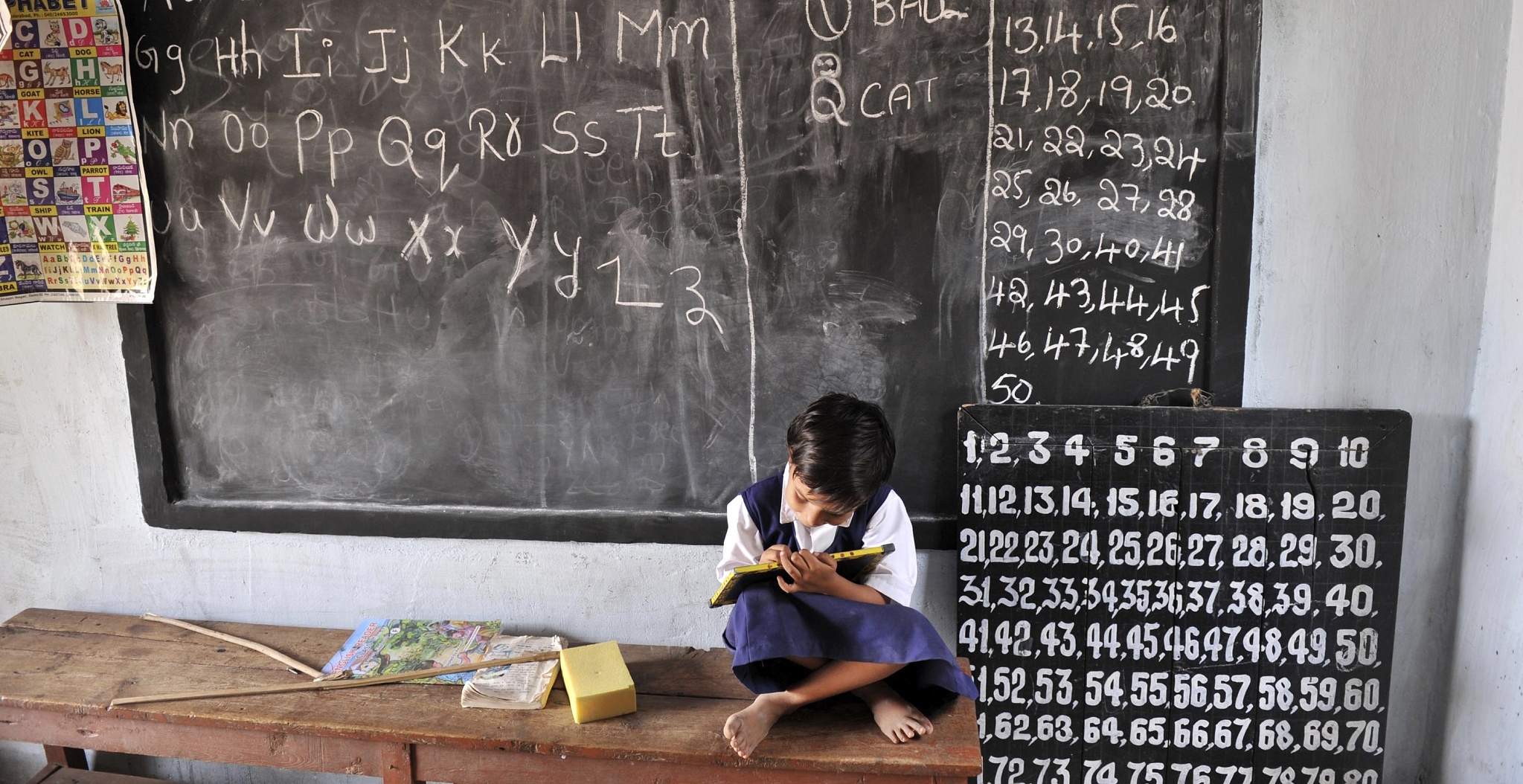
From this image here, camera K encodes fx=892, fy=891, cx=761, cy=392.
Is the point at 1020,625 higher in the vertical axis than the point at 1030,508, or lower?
lower

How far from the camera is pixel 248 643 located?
236cm

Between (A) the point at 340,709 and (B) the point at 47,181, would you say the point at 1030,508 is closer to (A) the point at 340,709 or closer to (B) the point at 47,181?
(A) the point at 340,709

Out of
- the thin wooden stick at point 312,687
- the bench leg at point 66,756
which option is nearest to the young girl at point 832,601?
the thin wooden stick at point 312,687

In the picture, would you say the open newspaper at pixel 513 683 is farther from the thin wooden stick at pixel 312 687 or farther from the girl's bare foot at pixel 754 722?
the girl's bare foot at pixel 754 722

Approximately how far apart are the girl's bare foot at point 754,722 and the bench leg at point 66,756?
2077mm

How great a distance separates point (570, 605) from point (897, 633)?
1026 millimetres

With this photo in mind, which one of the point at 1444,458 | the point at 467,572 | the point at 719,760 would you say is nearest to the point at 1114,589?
the point at 1444,458

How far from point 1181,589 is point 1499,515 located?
0.69m

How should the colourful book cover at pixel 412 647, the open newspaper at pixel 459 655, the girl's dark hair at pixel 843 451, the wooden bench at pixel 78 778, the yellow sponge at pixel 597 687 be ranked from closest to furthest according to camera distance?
the girl's dark hair at pixel 843 451 < the yellow sponge at pixel 597 687 < the open newspaper at pixel 459 655 < the colourful book cover at pixel 412 647 < the wooden bench at pixel 78 778

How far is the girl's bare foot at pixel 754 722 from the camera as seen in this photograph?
5.90ft

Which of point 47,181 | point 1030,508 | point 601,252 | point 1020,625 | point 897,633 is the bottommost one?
point 1020,625

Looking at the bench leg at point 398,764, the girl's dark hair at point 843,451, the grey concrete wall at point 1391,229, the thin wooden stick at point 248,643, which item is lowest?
the bench leg at point 398,764

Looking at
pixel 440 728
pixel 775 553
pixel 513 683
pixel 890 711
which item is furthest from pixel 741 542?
pixel 440 728

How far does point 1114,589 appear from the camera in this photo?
217cm
